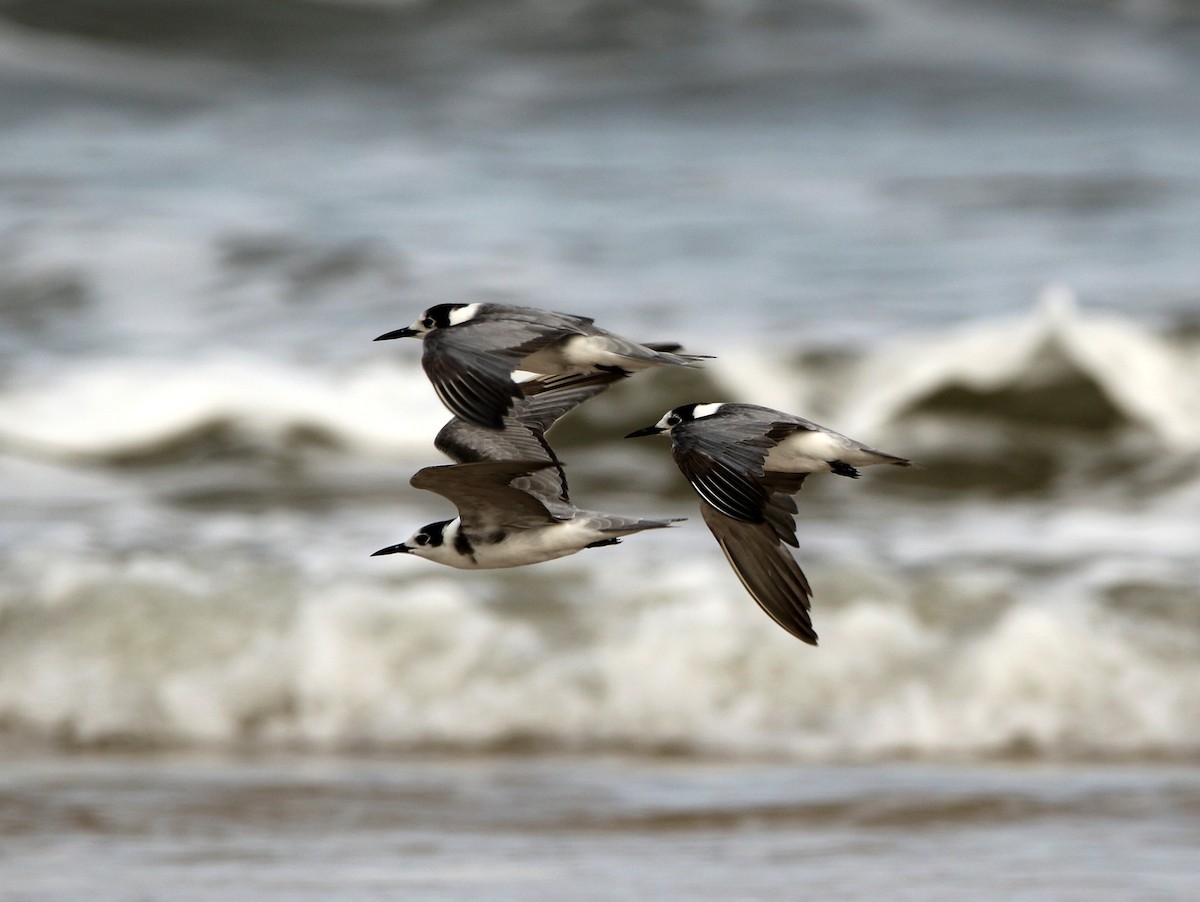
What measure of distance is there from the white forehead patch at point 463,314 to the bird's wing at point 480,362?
63 mm

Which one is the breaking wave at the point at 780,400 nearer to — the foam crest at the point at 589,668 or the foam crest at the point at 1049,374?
the foam crest at the point at 1049,374

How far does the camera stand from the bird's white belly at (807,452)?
3277 mm

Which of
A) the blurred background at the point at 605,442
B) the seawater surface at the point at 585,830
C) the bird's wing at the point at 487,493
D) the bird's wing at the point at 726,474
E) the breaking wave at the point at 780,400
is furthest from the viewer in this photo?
the breaking wave at the point at 780,400

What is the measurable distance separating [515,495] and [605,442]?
23.5 ft

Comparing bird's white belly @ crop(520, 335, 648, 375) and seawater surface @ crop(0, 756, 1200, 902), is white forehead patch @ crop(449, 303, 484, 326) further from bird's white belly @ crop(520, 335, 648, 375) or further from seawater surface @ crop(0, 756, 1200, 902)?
seawater surface @ crop(0, 756, 1200, 902)

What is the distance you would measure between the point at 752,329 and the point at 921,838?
6.69 m

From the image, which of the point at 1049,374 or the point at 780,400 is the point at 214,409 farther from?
the point at 1049,374

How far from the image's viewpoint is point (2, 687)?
7.06m

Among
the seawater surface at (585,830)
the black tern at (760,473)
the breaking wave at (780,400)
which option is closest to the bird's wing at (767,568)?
the black tern at (760,473)

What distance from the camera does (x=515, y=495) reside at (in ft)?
10.8

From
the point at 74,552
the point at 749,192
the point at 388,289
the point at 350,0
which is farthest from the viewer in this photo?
the point at 350,0

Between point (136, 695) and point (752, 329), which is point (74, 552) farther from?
point (752, 329)

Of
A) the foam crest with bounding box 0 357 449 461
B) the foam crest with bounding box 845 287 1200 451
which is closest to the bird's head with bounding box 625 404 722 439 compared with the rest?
the foam crest with bounding box 0 357 449 461

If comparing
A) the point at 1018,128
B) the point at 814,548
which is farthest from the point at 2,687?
the point at 1018,128
